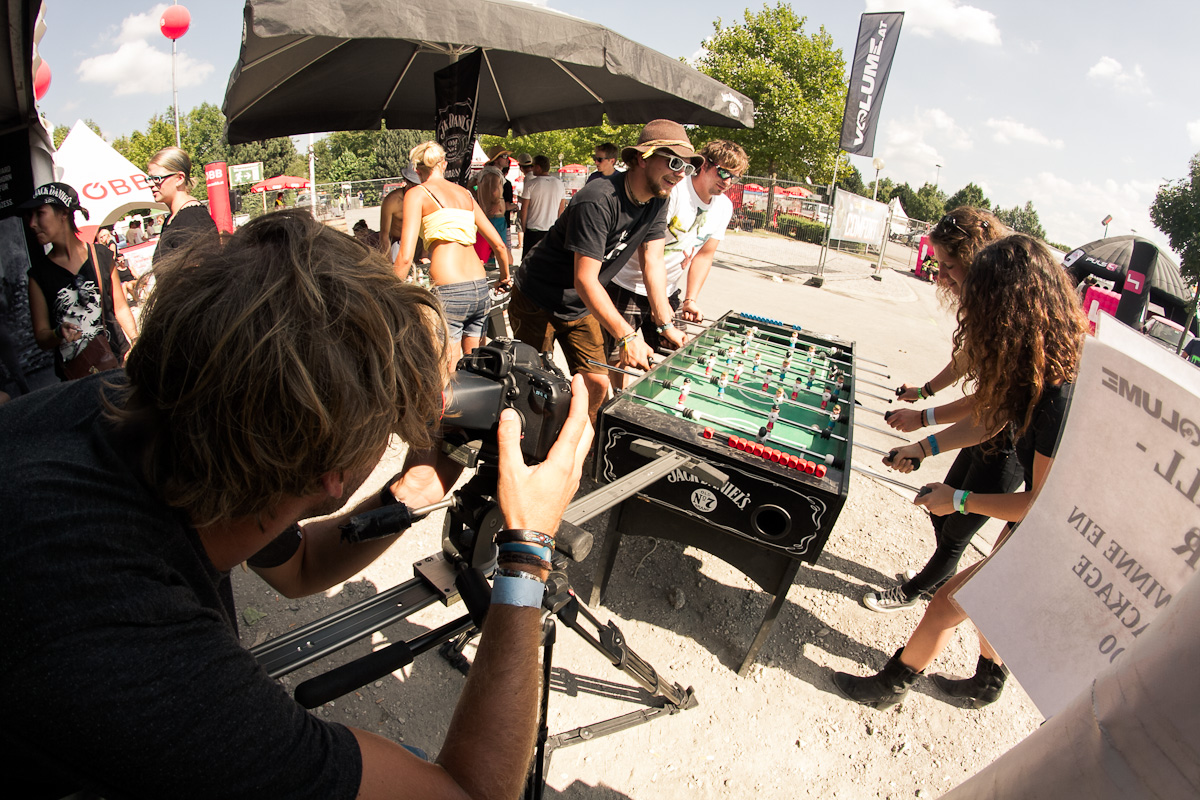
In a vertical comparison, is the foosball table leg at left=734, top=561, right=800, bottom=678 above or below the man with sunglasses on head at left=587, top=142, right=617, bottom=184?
below

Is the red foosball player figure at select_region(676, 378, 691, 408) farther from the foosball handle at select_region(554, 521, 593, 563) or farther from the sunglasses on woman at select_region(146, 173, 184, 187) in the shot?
the sunglasses on woman at select_region(146, 173, 184, 187)

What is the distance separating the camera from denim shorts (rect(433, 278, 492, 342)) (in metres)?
3.74

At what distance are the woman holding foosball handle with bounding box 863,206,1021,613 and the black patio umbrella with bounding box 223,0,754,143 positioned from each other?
230cm

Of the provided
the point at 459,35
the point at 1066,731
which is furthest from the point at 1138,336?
the point at 459,35

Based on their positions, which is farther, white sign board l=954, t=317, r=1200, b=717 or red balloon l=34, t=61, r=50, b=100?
red balloon l=34, t=61, r=50, b=100

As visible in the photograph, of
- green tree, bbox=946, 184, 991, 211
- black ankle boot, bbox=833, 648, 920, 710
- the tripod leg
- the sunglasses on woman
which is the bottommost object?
black ankle boot, bbox=833, 648, 920, 710

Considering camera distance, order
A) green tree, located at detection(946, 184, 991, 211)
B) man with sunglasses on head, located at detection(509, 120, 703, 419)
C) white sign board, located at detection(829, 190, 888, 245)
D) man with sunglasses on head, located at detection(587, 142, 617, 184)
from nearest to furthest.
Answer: man with sunglasses on head, located at detection(509, 120, 703, 419) < man with sunglasses on head, located at detection(587, 142, 617, 184) < white sign board, located at detection(829, 190, 888, 245) < green tree, located at detection(946, 184, 991, 211)

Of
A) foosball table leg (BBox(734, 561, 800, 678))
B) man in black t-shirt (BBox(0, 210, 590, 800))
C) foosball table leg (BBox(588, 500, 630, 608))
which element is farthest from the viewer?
foosball table leg (BBox(588, 500, 630, 608))

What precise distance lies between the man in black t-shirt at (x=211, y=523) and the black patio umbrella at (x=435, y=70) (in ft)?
7.71

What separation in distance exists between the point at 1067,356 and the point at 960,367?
399mm

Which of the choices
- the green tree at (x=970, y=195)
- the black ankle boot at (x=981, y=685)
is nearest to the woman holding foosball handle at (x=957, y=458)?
the black ankle boot at (x=981, y=685)

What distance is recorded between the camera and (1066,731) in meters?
0.70

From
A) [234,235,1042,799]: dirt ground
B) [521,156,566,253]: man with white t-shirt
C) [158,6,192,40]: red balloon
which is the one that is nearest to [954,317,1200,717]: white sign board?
[234,235,1042,799]: dirt ground

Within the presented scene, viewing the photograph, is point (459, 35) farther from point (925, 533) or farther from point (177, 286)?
point (925, 533)
